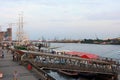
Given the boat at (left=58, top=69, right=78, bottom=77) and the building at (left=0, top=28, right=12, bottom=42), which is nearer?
the boat at (left=58, top=69, right=78, bottom=77)

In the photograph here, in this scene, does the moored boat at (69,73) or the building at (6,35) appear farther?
the building at (6,35)

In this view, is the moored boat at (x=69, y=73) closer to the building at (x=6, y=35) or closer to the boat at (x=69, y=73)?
the boat at (x=69, y=73)

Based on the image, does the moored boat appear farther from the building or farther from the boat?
the building

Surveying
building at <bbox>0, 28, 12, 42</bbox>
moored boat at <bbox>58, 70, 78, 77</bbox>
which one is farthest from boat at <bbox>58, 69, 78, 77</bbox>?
building at <bbox>0, 28, 12, 42</bbox>

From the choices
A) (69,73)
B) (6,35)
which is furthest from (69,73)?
(6,35)

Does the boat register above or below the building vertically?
below

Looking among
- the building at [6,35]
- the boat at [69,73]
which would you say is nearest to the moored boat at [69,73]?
the boat at [69,73]

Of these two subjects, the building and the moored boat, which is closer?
the moored boat

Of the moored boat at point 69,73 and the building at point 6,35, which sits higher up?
the building at point 6,35

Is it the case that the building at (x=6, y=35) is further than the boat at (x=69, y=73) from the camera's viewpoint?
Yes

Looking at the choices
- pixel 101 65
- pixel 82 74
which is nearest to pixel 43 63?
pixel 82 74

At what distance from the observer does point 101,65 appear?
50.0m

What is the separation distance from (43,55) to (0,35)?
101228 millimetres

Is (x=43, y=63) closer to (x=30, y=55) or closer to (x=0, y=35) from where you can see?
(x=30, y=55)
